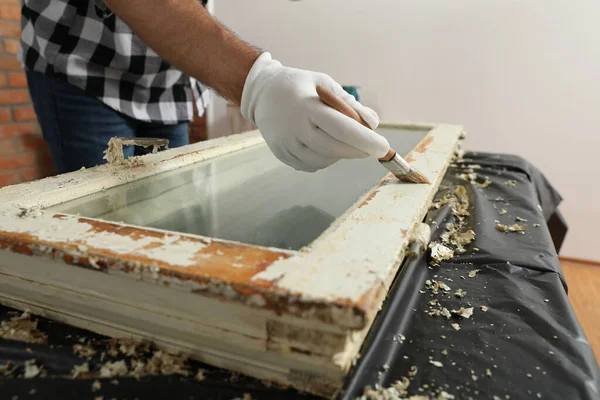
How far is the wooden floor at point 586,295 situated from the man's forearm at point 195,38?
1.68 metres

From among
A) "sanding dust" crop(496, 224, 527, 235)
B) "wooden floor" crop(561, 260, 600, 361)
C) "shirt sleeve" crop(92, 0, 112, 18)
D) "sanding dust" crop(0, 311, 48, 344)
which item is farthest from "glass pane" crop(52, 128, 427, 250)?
"wooden floor" crop(561, 260, 600, 361)

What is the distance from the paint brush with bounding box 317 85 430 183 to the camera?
657 mm

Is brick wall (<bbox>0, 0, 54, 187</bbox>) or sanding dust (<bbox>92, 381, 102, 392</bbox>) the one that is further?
brick wall (<bbox>0, 0, 54, 187</bbox>)

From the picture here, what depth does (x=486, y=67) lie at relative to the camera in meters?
2.24

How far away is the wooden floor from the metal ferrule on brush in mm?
1386

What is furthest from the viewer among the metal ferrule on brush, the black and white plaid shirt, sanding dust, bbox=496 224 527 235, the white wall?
the white wall

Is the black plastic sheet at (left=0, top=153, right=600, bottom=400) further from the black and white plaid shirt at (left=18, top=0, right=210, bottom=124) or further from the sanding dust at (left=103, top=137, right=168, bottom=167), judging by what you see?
the black and white plaid shirt at (left=18, top=0, right=210, bottom=124)

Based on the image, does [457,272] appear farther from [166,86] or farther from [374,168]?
[166,86]

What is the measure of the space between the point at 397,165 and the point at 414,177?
48mm

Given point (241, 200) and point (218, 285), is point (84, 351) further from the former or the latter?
point (241, 200)

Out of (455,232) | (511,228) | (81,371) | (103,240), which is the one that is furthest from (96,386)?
(511,228)

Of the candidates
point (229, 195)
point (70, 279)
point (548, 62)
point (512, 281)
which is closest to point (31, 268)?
point (70, 279)

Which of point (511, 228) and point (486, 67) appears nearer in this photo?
point (511, 228)

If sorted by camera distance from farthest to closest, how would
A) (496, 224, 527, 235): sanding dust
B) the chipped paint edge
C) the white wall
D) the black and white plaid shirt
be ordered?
the white wall
the black and white plaid shirt
(496, 224, 527, 235): sanding dust
the chipped paint edge
